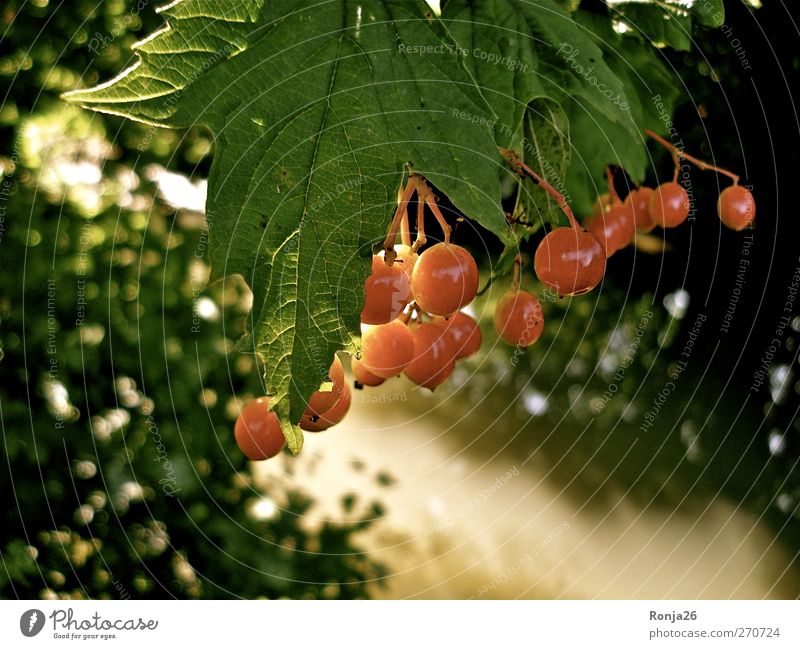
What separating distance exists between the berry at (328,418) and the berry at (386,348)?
1.5 inches

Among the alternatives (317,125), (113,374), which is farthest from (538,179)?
(113,374)

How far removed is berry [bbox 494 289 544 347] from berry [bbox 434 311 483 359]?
3 centimetres

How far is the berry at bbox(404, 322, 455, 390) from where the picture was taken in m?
0.55

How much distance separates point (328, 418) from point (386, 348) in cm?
7

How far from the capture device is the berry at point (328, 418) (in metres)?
0.50

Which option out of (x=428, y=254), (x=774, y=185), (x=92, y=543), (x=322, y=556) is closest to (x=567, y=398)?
(x=322, y=556)

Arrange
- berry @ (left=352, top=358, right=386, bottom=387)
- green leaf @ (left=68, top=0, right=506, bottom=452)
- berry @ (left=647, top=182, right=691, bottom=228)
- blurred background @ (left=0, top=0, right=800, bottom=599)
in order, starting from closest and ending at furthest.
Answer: green leaf @ (left=68, top=0, right=506, bottom=452), berry @ (left=352, top=358, right=386, bottom=387), berry @ (left=647, top=182, right=691, bottom=228), blurred background @ (left=0, top=0, right=800, bottom=599)

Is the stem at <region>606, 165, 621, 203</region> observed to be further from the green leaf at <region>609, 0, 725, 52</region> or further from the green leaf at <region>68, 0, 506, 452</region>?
the green leaf at <region>68, 0, 506, 452</region>

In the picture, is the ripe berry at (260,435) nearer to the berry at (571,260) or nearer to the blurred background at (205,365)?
the berry at (571,260)

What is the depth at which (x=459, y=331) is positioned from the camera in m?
0.57

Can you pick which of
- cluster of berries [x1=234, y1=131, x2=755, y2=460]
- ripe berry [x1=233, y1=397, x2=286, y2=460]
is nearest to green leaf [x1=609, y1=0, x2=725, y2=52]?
cluster of berries [x1=234, y1=131, x2=755, y2=460]

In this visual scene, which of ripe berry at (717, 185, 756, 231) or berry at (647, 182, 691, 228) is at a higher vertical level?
ripe berry at (717, 185, 756, 231)

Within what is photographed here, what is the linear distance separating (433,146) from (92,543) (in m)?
1.22

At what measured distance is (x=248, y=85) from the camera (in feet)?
1.41
